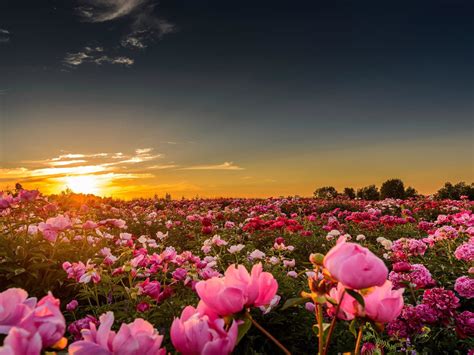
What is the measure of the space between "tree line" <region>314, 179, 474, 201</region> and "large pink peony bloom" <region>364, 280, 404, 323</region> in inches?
780

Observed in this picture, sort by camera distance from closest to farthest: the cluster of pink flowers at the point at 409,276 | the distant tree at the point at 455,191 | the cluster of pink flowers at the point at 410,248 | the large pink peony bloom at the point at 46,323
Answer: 1. the large pink peony bloom at the point at 46,323
2. the cluster of pink flowers at the point at 409,276
3. the cluster of pink flowers at the point at 410,248
4. the distant tree at the point at 455,191

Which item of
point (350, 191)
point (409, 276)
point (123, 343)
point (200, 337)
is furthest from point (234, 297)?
point (350, 191)

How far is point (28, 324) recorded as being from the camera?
844 mm

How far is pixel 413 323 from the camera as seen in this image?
2848mm

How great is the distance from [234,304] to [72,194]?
1607 cm

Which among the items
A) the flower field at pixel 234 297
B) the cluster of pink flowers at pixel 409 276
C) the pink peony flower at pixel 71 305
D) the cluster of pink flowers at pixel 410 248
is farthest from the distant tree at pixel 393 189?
the pink peony flower at pixel 71 305

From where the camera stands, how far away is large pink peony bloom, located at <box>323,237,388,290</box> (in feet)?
3.05

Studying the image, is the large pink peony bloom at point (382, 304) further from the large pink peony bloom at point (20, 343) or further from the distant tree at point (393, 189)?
the distant tree at point (393, 189)

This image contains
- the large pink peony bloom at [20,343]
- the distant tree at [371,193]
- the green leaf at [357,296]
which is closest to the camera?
the large pink peony bloom at [20,343]

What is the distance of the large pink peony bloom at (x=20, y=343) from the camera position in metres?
0.74

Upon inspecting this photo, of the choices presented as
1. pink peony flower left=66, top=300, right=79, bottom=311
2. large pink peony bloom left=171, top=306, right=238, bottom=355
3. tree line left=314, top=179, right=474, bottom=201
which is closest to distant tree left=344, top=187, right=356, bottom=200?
tree line left=314, top=179, right=474, bottom=201

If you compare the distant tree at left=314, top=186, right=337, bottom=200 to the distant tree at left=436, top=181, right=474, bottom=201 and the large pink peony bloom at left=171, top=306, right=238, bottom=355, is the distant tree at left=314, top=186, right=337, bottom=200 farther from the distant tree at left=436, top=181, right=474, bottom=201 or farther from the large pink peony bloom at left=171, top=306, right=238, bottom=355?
the large pink peony bloom at left=171, top=306, right=238, bottom=355

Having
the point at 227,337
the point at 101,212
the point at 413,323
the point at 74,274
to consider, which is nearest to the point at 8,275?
the point at 74,274

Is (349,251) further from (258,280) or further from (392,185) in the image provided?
(392,185)
